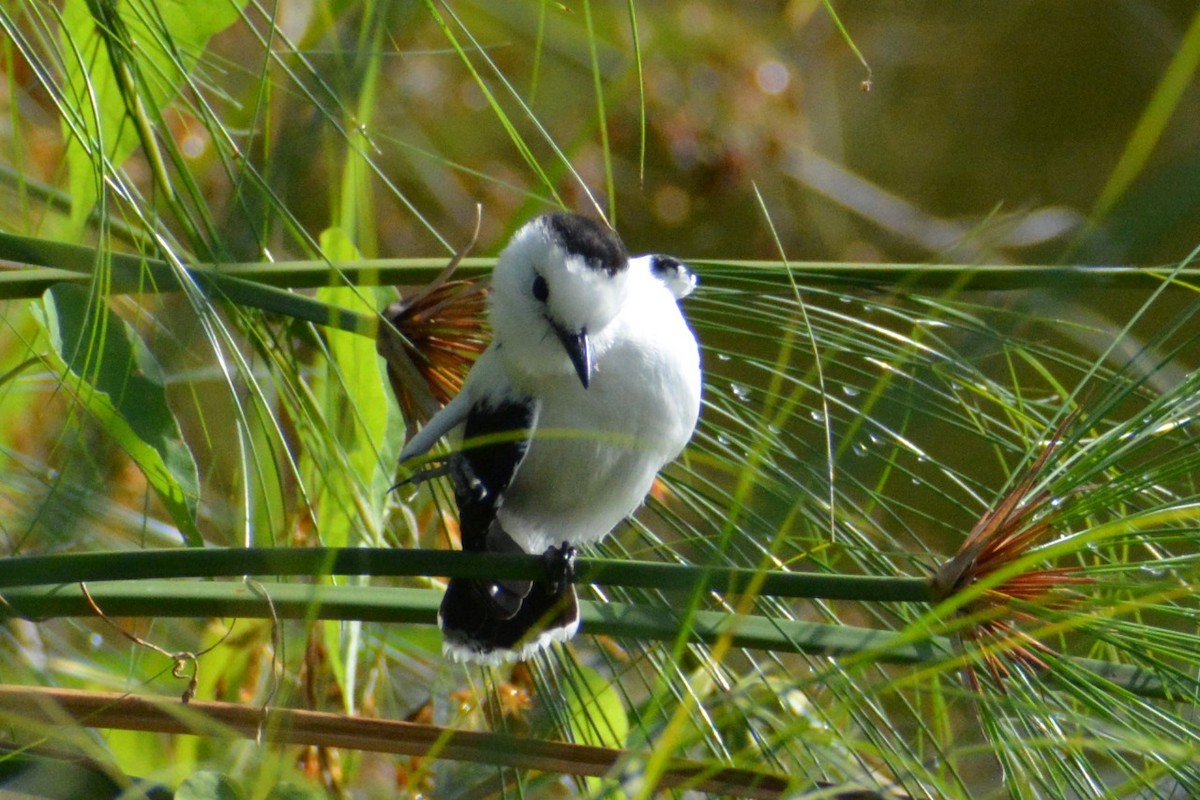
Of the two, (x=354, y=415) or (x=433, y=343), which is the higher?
(x=433, y=343)

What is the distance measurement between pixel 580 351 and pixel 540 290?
103 millimetres

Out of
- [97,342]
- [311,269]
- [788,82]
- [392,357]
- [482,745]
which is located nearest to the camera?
[482,745]

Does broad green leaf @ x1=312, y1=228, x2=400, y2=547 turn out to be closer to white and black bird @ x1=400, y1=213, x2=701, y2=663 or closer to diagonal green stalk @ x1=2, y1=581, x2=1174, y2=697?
white and black bird @ x1=400, y1=213, x2=701, y2=663

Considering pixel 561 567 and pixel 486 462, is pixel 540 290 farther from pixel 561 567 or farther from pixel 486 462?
pixel 561 567

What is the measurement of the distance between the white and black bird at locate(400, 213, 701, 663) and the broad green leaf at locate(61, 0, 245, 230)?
0.42m

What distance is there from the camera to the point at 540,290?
1.65 m

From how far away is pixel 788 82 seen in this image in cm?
396

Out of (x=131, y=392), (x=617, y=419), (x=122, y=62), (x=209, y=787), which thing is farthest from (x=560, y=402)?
(x=209, y=787)

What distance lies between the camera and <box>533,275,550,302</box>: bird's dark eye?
1.64 metres

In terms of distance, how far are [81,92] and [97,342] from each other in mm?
256

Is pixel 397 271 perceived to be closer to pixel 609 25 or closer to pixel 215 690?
pixel 215 690

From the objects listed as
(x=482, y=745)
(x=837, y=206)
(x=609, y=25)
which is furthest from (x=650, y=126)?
(x=482, y=745)

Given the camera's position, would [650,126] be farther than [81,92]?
Yes

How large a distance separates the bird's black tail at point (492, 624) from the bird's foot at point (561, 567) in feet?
0.09
